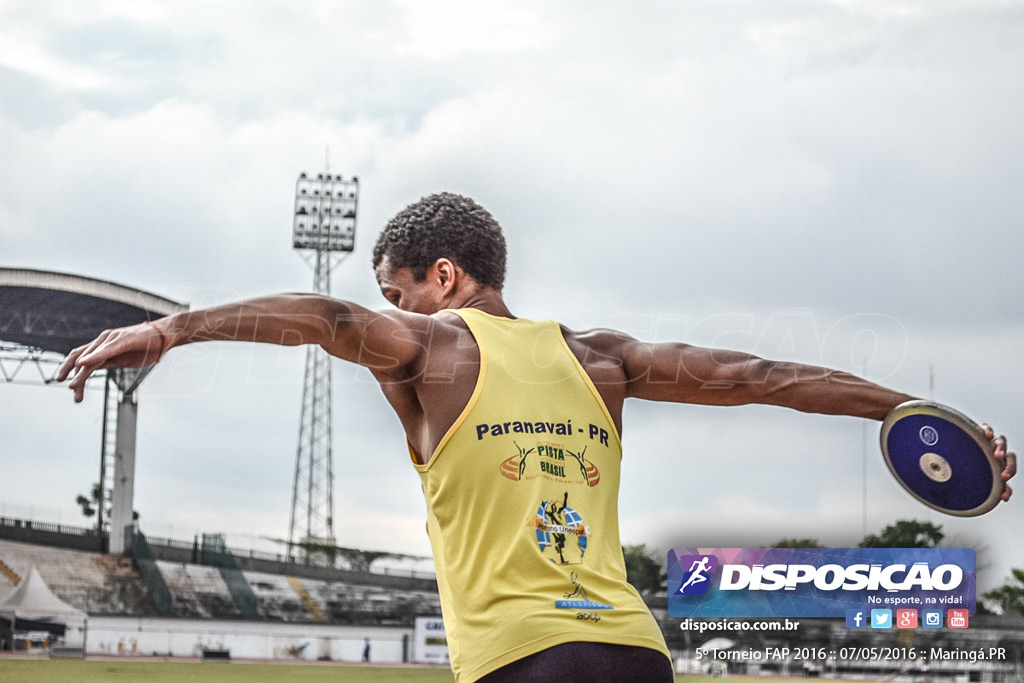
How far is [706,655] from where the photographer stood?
29656 mm

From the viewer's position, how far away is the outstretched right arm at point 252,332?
1.98 m

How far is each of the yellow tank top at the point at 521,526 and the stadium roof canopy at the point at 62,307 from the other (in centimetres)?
2317

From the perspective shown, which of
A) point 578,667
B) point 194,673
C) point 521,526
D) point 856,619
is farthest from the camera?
point 856,619

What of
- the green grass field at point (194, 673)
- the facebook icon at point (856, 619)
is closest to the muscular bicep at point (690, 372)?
the green grass field at point (194, 673)

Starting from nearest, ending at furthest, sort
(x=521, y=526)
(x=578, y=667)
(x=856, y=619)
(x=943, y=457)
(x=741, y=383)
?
(x=578, y=667) < (x=521, y=526) < (x=741, y=383) < (x=943, y=457) < (x=856, y=619)

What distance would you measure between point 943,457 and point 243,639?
1154 inches

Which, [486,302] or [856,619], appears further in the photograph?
[856,619]

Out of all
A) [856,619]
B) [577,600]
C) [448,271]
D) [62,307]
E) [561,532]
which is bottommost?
[856,619]

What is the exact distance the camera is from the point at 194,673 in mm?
22750

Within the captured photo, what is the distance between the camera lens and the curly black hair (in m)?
2.52

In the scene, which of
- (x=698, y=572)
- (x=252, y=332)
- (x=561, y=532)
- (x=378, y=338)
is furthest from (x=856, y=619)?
(x=252, y=332)

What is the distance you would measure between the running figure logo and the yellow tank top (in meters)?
29.0

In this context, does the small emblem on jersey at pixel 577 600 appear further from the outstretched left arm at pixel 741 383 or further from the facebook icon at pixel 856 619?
the facebook icon at pixel 856 619

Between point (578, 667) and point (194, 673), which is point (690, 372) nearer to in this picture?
point (578, 667)
